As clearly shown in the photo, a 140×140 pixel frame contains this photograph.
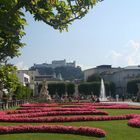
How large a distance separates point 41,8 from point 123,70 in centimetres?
15207

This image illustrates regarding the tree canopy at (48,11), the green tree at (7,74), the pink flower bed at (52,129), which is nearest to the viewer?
the tree canopy at (48,11)

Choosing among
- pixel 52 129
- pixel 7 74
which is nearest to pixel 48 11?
pixel 52 129

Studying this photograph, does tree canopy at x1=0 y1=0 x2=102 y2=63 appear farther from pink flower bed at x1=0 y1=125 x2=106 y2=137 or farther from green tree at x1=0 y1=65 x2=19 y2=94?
green tree at x1=0 y1=65 x2=19 y2=94

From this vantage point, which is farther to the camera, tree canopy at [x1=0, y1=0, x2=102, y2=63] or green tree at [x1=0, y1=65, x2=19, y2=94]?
green tree at [x1=0, y1=65, x2=19, y2=94]

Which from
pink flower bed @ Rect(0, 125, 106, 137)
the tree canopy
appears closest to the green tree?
pink flower bed @ Rect(0, 125, 106, 137)

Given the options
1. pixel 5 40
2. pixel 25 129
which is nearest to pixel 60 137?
pixel 25 129

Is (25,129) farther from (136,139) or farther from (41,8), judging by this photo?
(41,8)

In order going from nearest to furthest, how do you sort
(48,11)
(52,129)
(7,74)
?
(48,11)
(52,129)
(7,74)

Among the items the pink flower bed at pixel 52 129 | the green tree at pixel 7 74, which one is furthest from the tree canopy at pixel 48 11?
the green tree at pixel 7 74

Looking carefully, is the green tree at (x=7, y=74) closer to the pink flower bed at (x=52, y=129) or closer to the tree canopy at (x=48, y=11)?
the pink flower bed at (x=52, y=129)

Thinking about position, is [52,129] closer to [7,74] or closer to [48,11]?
[48,11]

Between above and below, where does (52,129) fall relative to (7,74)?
below

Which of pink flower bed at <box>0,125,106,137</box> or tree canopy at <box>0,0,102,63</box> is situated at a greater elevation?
tree canopy at <box>0,0,102,63</box>

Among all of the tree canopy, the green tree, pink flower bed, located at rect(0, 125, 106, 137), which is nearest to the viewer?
the tree canopy
